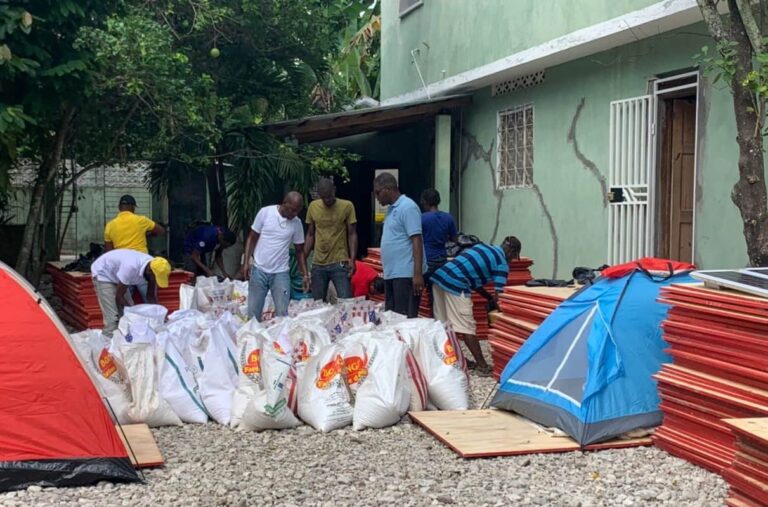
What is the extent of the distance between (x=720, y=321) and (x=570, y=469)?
1.28 m

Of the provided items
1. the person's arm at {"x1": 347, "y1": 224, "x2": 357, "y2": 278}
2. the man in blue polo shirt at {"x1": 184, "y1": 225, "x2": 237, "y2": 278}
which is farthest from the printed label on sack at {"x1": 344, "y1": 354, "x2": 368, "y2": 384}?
the man in blue polo shirt at {"x1": 184, "y1": 225, "x2": 237, "y2": 278}

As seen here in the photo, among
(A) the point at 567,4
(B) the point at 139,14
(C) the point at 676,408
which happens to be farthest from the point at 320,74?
(C) the point at 676,408

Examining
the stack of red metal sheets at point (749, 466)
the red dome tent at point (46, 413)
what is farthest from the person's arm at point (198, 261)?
the stack of red metal sheets at point (749, 466)

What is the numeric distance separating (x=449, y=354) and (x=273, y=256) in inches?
105

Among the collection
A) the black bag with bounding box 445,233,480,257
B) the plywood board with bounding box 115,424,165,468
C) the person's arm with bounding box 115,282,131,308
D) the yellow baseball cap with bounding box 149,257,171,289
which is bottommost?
the plywood board with bounding box 115,424,165,468

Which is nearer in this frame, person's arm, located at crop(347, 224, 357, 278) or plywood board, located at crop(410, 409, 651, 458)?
plywood board, located at crop(410, 409, 651, 458)

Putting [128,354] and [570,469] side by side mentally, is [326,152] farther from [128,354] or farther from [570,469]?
[570,469]

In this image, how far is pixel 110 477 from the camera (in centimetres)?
498

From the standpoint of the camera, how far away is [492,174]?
12531 millimetres

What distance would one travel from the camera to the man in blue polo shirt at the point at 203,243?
11438mm

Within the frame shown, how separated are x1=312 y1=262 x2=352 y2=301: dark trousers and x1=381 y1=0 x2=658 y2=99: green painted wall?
3.78 meters

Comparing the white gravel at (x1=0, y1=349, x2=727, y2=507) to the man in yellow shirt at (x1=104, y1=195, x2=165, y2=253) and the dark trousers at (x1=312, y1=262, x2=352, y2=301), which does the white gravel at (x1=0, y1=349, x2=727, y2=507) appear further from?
the man in yellow shirt at (x1=104, y1=195, x2=165, y2=253)

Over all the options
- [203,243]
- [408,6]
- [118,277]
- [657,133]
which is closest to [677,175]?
[657,133]

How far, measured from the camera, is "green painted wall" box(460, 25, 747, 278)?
7.88 meters
